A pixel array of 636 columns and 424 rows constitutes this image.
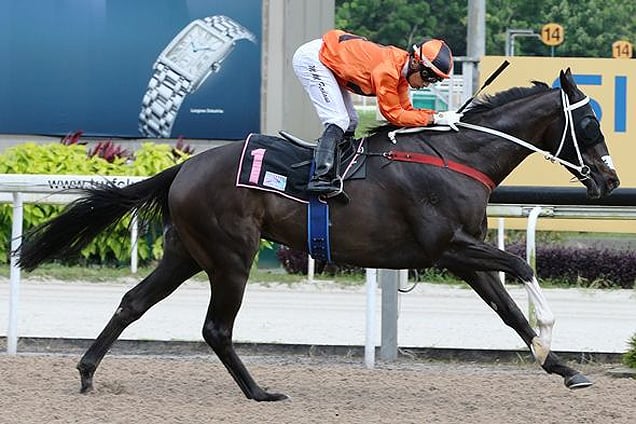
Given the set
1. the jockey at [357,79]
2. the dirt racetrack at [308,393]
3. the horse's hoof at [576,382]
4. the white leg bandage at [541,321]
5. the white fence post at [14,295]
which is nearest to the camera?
the dirt racetrack at [308,393]

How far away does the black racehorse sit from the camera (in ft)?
20.3

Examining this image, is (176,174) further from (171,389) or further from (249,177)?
(171,389)

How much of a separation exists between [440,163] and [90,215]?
6.30 ft

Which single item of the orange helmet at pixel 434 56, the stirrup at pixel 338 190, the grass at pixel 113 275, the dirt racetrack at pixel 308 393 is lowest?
the grass at pixel 113 275

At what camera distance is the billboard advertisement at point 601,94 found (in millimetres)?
11102

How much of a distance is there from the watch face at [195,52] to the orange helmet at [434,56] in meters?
7.46

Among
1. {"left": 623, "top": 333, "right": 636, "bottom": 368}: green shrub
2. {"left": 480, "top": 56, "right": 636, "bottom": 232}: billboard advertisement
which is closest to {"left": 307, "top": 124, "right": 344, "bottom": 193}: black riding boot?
{"left": 623, "top": 333, "right": 636, "bottom": 368}: green shrub

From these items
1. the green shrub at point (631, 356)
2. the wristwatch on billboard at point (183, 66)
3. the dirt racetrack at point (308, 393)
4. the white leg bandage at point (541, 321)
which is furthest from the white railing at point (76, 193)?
the wristwatch on billboard at point (183, 66)

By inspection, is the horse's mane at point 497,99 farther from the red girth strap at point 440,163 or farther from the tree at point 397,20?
the tree at point 397,20

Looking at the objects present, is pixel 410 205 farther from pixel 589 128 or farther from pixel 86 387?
pixel 86 387

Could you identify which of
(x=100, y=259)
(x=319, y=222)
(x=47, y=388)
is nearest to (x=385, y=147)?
(x=319, y=222)

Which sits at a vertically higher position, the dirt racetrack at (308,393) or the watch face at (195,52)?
the watch face at (195,52)

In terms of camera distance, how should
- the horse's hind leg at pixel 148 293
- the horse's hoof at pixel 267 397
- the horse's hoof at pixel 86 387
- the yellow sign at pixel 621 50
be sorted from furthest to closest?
1. the yellow sign at pixel 621 50
2. the horse's hind leg at pixel 148 293
3. the horse's hoof at pixel 86 387
4. the horse's hoof at pixel 267 397

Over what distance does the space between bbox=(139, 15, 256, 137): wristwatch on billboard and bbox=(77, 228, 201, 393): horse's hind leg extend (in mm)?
6932
